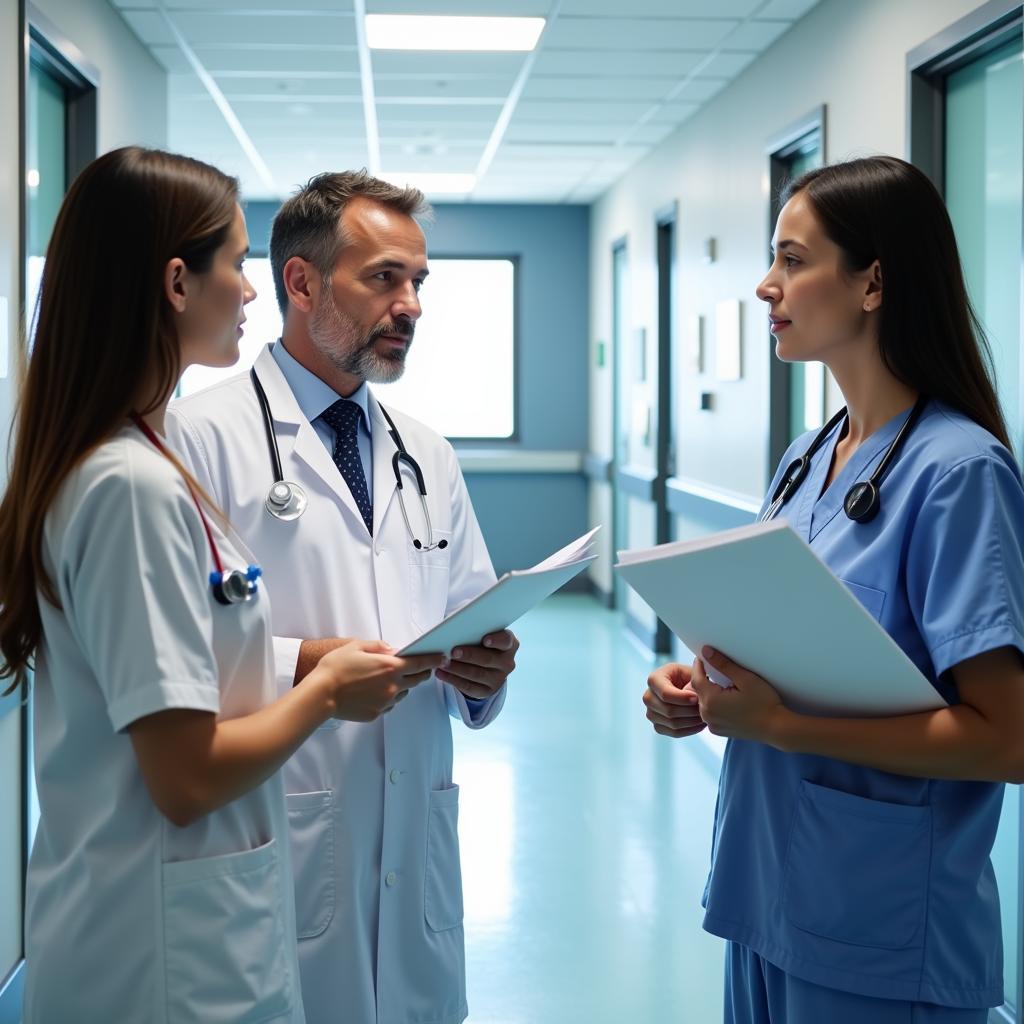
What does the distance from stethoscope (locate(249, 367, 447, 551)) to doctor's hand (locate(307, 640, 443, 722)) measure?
35 cm

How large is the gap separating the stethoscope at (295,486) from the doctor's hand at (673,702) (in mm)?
378

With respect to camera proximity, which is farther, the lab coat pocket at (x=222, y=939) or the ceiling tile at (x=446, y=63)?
the ceiling tile at (x=446, y=63)

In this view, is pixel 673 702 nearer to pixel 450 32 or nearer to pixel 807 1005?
pixel 807 1005

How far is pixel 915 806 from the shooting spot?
1.28m

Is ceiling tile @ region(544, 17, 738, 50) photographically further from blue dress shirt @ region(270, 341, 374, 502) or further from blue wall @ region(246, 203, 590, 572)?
blue wall @ region(246, 203, 590, 572)

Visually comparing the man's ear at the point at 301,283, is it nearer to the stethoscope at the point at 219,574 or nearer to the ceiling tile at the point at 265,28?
the stethoscope at the point at 219,574

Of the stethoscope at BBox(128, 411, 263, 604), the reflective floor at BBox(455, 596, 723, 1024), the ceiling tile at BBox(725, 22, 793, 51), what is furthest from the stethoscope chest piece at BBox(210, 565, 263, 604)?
the ceiling tile at BBox(725, 22, 793, 51)

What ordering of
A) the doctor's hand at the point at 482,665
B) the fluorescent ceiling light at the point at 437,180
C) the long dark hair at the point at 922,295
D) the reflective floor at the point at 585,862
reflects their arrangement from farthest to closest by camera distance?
the fluorescent ceiling light at the point at 437,180 → the reflective floor at the point at 585,862 → the doctor's hand at the point at 482,665 → the long dark hair at the point at 922,295

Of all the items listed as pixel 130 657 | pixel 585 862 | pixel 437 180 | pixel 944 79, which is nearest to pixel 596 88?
pixel 944 79

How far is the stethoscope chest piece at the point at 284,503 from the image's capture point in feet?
5.16

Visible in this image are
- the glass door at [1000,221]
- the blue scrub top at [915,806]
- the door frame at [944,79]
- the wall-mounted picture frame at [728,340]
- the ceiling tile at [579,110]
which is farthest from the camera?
the ceiling tile at [579,110]

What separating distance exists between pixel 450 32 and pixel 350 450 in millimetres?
2850

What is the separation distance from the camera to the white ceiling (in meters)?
3.83

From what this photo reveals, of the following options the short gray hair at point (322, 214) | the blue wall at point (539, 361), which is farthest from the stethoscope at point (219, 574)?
the blue wall at point (539, 361)
